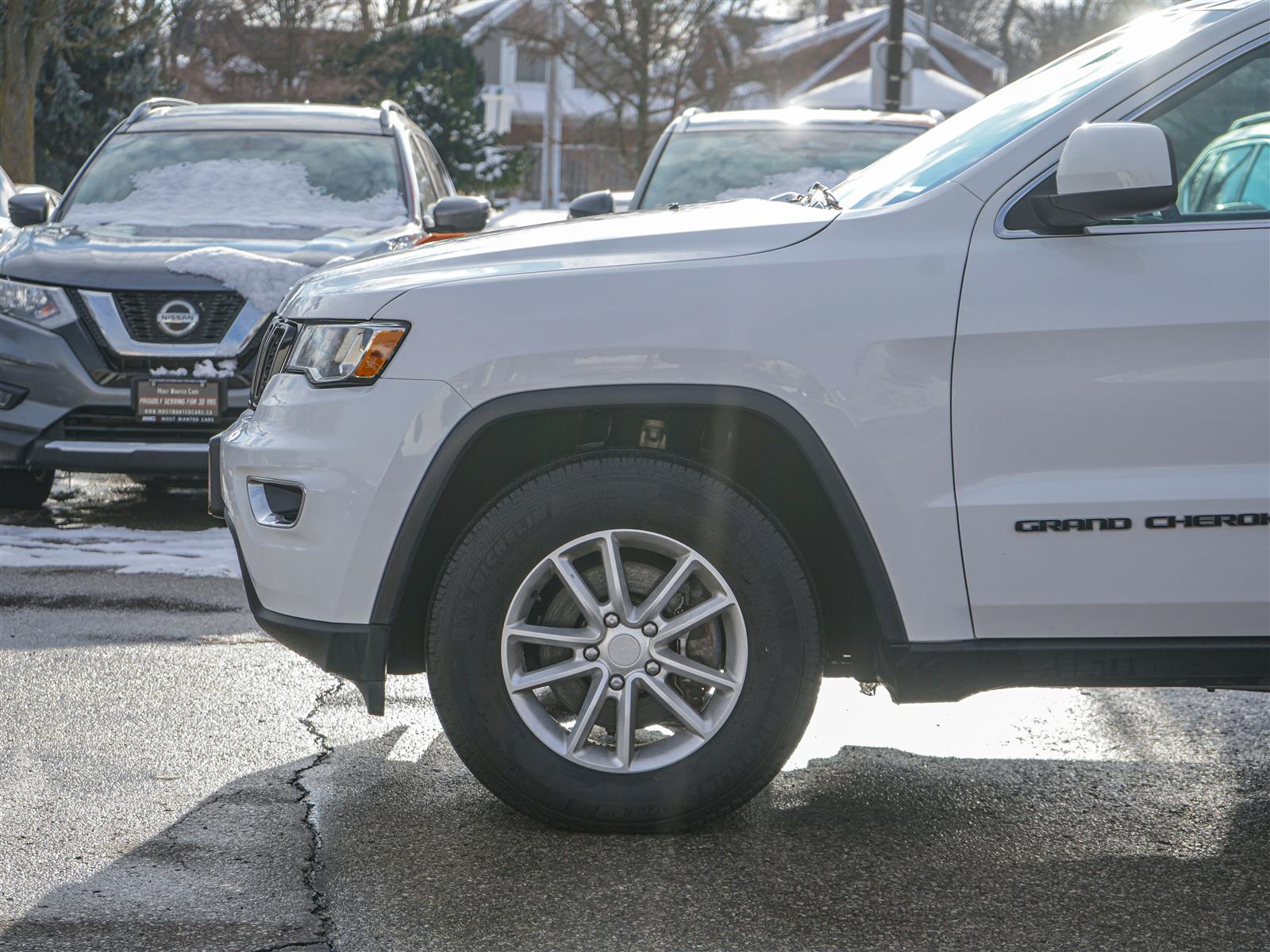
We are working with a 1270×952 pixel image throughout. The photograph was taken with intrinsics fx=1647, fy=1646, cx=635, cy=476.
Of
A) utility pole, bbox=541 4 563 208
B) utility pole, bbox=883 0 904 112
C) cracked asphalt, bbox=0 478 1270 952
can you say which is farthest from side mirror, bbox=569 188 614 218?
utility pole, bbox=541 4 563 208

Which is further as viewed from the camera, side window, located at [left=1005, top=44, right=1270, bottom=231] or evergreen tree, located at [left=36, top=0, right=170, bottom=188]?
evergreen tree, located at [left=36, top=0, right=170, bottom=188]

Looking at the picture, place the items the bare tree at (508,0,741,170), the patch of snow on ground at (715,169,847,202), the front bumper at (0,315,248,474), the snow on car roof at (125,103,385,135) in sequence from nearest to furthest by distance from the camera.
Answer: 1. the front bumper at (0,315,248,474)
2. the patch of snow on ground at (715,169,847,202)
3. the snow on car roof at (125,103,385,135)
4. the bare tree at (508,0,741,170)

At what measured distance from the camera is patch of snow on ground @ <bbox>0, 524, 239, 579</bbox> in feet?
21.6

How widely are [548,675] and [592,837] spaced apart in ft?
1.29

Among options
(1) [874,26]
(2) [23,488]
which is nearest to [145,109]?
(2) [23,488]

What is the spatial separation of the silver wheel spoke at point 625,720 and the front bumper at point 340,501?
0.53 meters

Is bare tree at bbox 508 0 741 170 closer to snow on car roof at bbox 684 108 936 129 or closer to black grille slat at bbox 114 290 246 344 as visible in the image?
snow on car roof at bbox 684 108 936 129

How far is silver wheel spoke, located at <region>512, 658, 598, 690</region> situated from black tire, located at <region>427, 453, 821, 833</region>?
0.13 ft

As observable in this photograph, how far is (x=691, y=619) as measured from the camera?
3535 mm

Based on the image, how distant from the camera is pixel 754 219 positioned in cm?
366

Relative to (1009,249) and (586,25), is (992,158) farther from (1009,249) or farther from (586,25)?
(586,25)

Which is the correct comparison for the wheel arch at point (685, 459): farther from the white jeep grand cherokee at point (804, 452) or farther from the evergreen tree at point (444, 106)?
the evergreen tree at point (444, 106)

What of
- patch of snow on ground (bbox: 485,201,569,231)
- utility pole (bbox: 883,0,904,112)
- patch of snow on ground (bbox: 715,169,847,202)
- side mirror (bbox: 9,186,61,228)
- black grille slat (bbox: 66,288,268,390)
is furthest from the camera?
utility pole (bbox: 883,0,904,112)

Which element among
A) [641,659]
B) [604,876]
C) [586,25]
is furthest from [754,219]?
[586,25]
